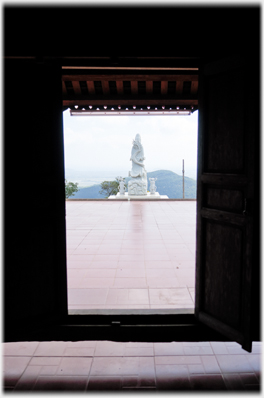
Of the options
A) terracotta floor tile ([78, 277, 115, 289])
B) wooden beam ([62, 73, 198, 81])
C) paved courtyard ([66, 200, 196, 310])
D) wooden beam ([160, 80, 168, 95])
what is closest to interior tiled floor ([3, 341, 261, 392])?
paved courtyard ([66, 200, 196, 310])

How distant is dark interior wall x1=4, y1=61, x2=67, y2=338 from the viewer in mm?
2371

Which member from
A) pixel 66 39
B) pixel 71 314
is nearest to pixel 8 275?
pixel 71 314

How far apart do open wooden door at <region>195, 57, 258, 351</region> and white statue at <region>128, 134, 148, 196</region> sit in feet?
37.4

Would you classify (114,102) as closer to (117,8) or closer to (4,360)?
(117,8)

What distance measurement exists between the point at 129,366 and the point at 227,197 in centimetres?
150

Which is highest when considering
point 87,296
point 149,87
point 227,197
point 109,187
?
point 149,87

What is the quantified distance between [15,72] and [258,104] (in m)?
1.87

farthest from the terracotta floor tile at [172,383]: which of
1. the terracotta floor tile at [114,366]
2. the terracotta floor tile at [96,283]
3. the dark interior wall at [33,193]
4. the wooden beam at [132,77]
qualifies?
the wooden beam at [132,77]

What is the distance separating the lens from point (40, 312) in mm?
2480

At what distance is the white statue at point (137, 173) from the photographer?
14.0 meters

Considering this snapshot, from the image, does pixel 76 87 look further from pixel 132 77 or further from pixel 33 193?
pixel 33 193

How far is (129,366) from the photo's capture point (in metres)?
2.27

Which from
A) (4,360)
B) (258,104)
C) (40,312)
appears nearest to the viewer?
(258,104)

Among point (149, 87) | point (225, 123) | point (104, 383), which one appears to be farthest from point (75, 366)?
point (149, 87)
